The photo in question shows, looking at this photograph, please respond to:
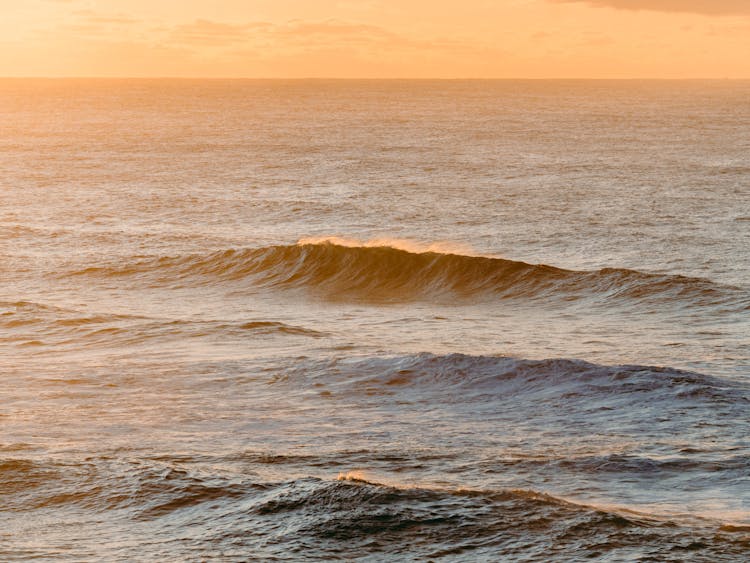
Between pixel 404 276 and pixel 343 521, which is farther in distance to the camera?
pixel 404 276

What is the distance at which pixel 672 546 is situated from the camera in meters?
12.3

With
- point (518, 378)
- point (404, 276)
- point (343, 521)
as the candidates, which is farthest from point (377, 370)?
point (404, 276)

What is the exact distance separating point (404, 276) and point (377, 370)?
598 inches

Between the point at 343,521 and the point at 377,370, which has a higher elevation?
the point at 343,521

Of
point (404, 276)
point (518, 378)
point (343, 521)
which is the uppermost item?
point (343, 521)

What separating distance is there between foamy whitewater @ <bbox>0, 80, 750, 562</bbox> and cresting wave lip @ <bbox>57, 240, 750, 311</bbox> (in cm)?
13

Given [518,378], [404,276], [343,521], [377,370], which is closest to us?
[343,521]

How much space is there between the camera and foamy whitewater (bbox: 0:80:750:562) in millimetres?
13461

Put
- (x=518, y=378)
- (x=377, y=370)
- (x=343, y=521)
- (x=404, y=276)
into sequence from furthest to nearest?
(x=404, y=276) → (x=377, y=370) → (x=518, y=378) → (x=343, y=521)

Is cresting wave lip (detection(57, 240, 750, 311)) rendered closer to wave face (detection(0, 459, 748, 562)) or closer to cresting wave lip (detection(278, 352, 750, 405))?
cresting wave lip (detection(278, 352, 750, 405))

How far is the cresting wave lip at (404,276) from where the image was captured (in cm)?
3316

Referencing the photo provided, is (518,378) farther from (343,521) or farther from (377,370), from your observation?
(343,521)

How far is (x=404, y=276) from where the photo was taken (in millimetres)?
38031

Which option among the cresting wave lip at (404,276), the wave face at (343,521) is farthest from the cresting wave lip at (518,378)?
the cresting wave lip at (404,276)
